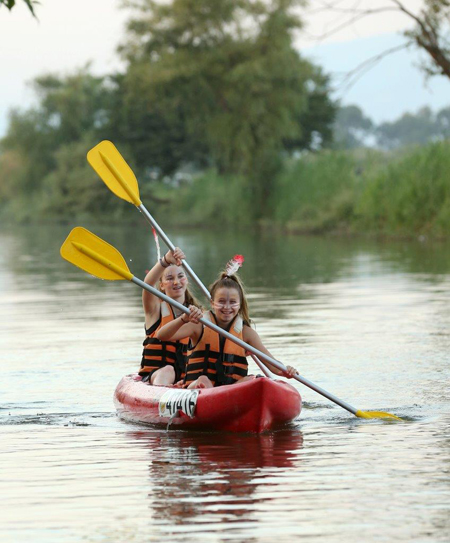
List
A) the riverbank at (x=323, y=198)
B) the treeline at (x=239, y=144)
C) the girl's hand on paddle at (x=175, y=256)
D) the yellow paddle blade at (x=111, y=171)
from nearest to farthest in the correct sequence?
the girl's hand on paddle at (x=175, y=256)
the yellow paddle blade at (x=111, y=171)
the riverbank at (x=323, y=198)
the treeline at (x=239, y=144)

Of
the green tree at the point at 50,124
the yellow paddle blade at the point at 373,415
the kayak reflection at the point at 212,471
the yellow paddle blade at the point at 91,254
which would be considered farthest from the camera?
the green tree at the point at 50,124

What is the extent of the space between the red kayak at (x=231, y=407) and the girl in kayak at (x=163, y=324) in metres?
0.54

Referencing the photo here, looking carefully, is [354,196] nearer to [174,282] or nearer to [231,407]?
[174,282]

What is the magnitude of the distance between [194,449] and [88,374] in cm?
297

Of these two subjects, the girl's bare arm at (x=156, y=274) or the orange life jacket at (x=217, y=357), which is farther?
the girl's bare arm at (x=156, y=274)

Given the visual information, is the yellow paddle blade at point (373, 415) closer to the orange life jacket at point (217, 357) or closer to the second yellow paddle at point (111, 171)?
the orange life jacket at point (217, 357)

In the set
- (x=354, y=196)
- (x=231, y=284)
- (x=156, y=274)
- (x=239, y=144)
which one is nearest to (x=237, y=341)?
(x=231, y=284)

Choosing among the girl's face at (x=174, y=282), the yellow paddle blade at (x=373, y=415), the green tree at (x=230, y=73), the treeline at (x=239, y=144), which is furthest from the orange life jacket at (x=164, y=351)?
the green tree at (x=230, y=73)

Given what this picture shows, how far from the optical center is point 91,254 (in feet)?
25.5

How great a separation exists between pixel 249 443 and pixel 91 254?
1.75 meters

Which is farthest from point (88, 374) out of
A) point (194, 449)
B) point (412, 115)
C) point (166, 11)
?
point (412, 115)

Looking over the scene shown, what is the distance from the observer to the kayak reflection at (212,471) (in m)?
4.98

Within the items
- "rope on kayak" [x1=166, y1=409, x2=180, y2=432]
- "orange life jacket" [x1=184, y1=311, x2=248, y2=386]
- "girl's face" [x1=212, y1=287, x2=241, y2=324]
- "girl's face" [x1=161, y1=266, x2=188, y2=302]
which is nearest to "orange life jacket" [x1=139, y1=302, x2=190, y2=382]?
"girl's face" [x1=161, y1=266, x2=188, y2=302]

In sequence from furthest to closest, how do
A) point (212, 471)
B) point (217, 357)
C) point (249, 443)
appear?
point (217, 357) < point (249, 443) < point (212, 471)
